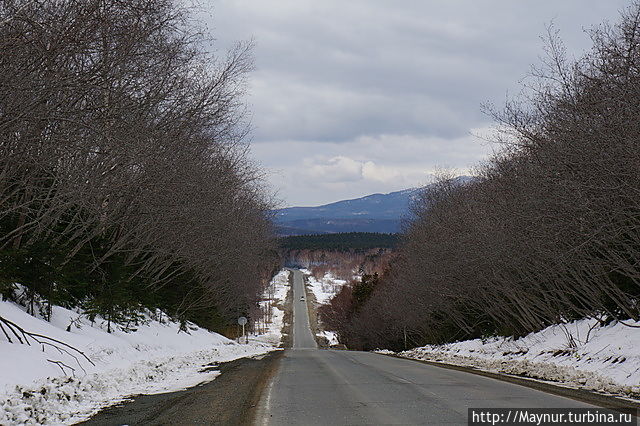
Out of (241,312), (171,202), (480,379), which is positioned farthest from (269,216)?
(480,379)

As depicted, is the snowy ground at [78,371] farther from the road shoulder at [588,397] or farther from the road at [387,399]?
the road shoulder at [588,397]

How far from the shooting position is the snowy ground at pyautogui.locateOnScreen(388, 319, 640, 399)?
1304 centimetres

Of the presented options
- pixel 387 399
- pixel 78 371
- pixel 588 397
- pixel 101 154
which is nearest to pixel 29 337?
pixel 78 371

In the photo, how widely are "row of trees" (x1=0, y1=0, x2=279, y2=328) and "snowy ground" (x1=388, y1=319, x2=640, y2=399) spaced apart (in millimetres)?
11405

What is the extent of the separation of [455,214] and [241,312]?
1325 inches

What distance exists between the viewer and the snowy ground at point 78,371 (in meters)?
9.34

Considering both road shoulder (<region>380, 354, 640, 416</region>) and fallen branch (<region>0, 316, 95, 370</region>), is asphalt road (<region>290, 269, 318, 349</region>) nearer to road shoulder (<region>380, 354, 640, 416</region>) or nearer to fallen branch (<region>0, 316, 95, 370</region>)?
fallen branch (<region>0, 316, 95, 370</region>)

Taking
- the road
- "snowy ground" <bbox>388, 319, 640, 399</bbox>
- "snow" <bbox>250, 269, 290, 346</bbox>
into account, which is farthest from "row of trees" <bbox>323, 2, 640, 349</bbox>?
"snow" <bbox>250, 269, 290, 346</bbox>

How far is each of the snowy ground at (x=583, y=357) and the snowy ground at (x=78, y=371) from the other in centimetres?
897

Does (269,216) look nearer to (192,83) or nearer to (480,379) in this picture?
(192,83)

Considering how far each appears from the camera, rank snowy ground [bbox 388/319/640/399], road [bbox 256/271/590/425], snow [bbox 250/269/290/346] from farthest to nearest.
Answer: snow [bbox 250/269/290/346]
snowy ground [bbox 388/319/640/399]
road [bbox 256/271/590/425]

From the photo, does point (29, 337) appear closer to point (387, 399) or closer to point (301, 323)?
point (387, 399)

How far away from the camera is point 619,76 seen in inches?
540

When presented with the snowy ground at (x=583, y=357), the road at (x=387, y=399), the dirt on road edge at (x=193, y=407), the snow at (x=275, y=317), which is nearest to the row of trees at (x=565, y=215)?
the snowy ground at (x=583, y=357)
